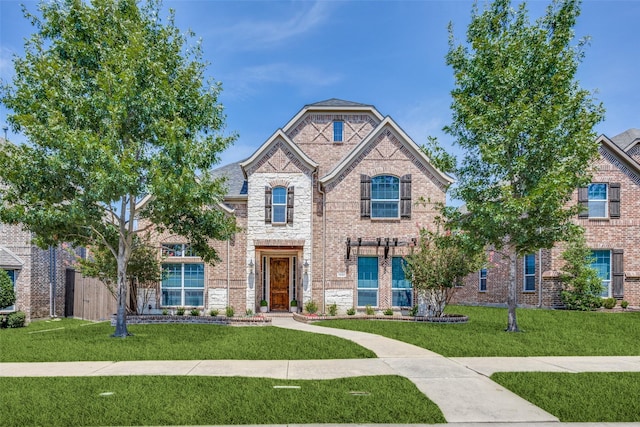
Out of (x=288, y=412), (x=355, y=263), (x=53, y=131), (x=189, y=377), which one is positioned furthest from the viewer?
(x=355, y=263)

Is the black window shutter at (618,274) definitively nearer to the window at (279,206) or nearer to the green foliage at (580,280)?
the green foliage at (580,280)

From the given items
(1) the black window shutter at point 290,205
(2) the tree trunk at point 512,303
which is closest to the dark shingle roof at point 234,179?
(1) the black window shutter at point 290,205

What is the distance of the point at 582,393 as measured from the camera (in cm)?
628

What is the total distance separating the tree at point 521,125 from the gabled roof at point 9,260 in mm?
17073

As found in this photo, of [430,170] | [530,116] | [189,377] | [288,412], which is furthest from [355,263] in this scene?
[288,412]

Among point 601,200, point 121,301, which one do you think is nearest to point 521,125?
point 601,200

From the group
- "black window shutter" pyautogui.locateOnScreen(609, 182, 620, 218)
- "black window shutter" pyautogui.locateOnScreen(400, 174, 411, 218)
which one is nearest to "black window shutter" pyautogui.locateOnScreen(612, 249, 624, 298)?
"black window shutter" pyautogui.locateOnScreen(609, 182, 620, 218)

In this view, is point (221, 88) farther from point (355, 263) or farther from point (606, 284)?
point (606, 284)

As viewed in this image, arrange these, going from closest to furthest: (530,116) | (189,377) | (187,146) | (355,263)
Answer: (189,377) < (187,146) < (530,116) < (355,263)

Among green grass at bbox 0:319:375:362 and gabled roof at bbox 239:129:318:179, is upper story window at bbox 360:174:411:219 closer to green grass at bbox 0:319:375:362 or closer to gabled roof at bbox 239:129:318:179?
gabled roof at bbox 239:129:318:179

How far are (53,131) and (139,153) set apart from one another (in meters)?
2.44

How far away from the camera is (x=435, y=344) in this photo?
10.7 metres

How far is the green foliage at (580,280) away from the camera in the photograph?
18297mm

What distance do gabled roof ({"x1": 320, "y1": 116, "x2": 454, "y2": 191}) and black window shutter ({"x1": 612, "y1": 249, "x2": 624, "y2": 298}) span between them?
27.7 ft
